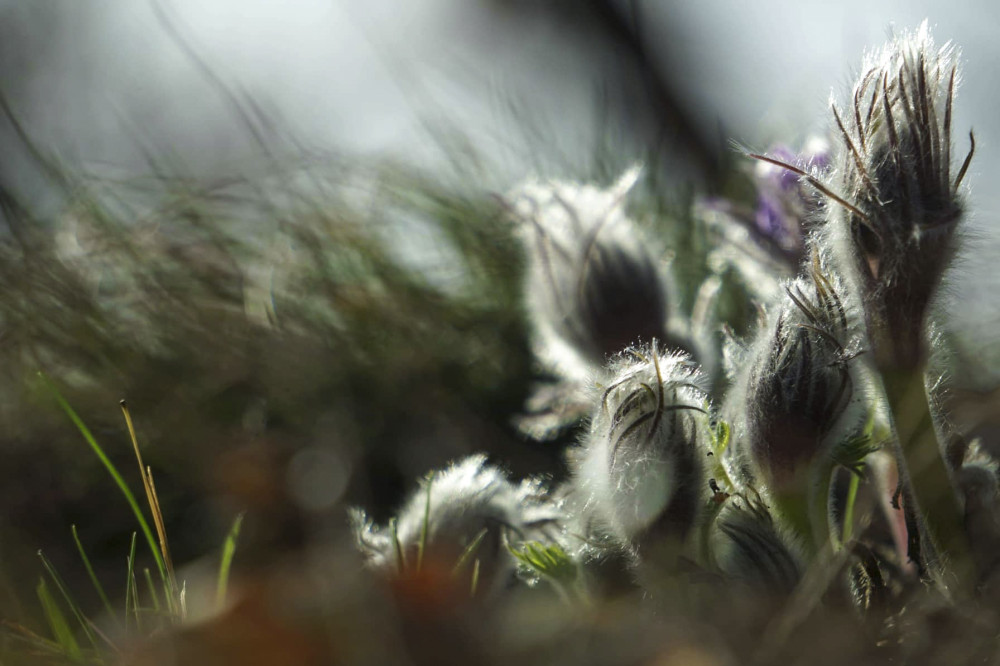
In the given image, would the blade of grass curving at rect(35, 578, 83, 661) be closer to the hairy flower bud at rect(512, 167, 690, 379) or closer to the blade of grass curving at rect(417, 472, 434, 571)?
the blade of grass curving at rect(417, 472, 434, 571)

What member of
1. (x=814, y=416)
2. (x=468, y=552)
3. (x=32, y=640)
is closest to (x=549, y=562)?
(x=468, y=552)

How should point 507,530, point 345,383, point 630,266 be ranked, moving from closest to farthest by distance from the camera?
point 507,530
point 630,266
point 345,383

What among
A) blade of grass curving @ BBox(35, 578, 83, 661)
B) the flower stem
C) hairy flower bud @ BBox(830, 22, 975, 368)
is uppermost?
blade of grass curving @ BBox(35, 578, 83, 661)

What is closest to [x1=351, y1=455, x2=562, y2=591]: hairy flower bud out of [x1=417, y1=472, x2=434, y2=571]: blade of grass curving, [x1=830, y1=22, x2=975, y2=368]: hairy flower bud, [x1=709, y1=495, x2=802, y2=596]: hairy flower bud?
[x1=417, y1=472, x2=434, y2=571]: blade of grass curving

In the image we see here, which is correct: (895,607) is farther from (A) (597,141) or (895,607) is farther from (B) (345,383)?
(A) (597,141)

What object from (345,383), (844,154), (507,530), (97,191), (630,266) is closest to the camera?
(844,154)

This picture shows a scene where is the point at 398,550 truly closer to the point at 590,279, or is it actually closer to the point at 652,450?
the point at 652,450

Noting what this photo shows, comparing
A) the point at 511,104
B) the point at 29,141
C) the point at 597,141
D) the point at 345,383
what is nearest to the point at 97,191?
the point at 29,141

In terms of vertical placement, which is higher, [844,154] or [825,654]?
[844,154]
